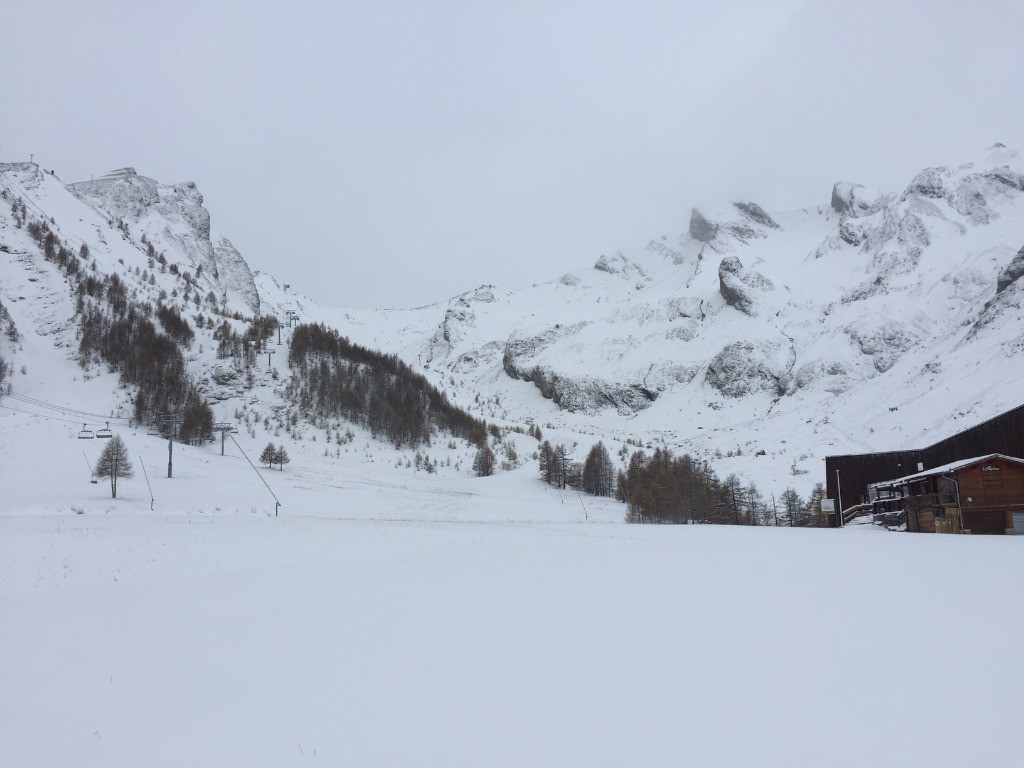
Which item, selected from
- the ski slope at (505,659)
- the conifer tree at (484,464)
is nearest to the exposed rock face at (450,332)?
the conifer tree at (484,464)

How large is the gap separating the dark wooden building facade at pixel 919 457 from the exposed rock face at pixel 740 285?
85442 mm

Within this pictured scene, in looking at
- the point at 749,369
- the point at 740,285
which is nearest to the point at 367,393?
the point at 749,369

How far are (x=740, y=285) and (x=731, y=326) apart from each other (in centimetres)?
1017

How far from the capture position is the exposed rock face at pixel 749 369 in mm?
103637

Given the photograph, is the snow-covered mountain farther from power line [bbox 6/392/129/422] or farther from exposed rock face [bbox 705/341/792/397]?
power line [bbox 6/392/129/422]

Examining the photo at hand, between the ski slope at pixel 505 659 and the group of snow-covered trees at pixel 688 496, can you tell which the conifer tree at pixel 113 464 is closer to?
the ski slope at pixel 505 659

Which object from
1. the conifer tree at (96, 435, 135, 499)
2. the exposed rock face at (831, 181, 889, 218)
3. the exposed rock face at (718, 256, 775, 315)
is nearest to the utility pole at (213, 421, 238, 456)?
the conifer tree at (96, 435, 135, 499)

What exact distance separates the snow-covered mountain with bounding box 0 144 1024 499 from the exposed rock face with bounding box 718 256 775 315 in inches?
16.6

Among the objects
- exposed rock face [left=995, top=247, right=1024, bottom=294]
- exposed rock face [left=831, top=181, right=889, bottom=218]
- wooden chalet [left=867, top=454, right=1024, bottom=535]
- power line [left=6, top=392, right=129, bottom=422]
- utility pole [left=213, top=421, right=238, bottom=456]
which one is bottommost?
wooden chalet [left=867, top=454, right=1024, bottom=535]

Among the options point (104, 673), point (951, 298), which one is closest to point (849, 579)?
point (104, 673)

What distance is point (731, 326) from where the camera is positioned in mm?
125062

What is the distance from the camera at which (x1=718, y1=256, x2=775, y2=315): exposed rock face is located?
12550 cm

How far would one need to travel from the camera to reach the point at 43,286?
6272cm

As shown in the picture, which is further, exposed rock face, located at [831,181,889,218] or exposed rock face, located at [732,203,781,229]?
exposed rock face, located at [732,203,781,229]
